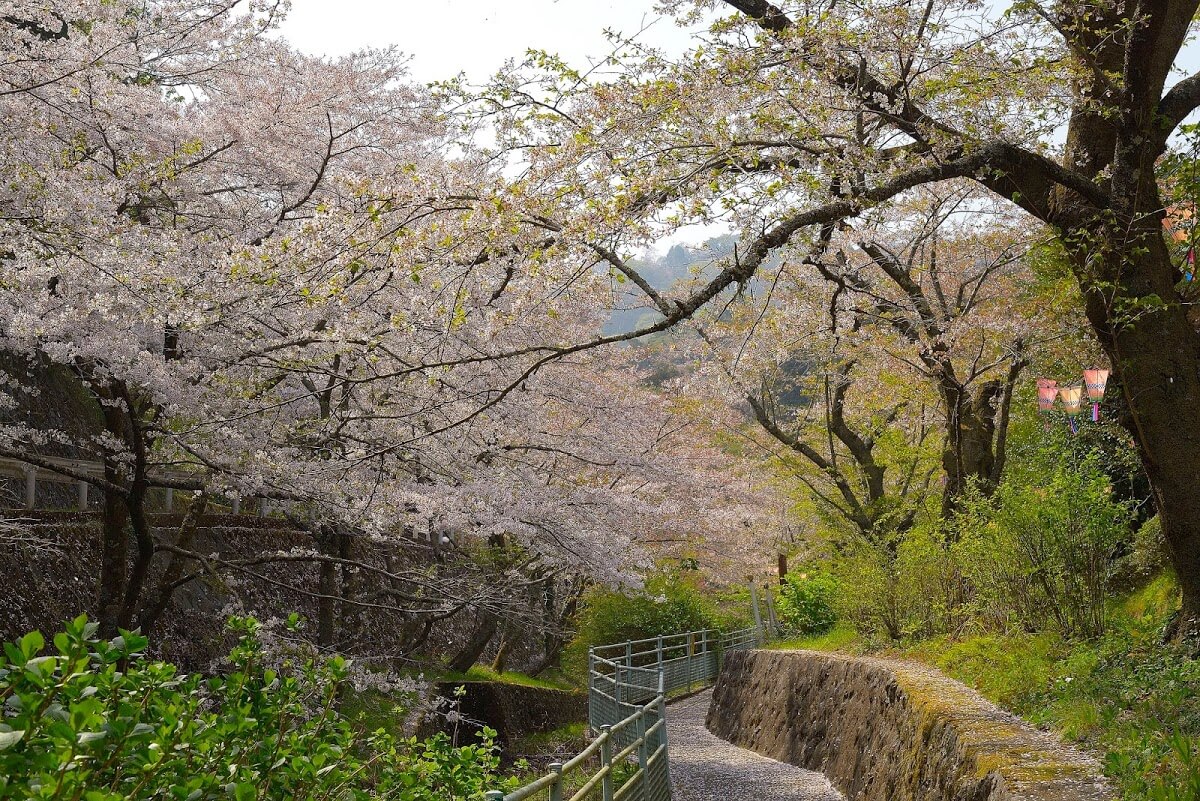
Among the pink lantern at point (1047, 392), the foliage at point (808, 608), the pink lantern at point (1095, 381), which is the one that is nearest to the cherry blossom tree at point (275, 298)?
the pink lantern at point (1047, 392)

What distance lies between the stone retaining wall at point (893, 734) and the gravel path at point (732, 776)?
0.76ft

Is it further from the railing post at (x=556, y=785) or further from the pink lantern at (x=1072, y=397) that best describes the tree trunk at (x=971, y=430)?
the railing post at (x=556, y=785)

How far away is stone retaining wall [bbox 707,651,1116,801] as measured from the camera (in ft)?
17.1

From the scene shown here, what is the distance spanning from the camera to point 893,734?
8672 millimetres

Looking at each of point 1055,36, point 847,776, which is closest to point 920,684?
point 847,776

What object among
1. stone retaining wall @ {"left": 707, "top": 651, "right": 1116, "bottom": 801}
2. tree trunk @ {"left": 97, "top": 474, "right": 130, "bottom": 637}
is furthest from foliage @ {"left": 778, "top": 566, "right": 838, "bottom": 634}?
tree trunk @ {"left": 97, "top": 474, "right": 130, "bottom": 637}

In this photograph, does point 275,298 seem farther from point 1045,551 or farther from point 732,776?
point 732,776

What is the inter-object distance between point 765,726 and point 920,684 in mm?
6649

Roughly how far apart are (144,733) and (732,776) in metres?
10.8

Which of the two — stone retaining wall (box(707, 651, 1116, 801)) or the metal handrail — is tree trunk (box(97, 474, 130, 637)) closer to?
the metal handrail

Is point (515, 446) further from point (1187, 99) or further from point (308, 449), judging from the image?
point (1187, 99)

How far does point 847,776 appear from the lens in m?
10.3

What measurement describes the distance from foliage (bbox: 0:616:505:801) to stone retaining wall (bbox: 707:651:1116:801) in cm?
337

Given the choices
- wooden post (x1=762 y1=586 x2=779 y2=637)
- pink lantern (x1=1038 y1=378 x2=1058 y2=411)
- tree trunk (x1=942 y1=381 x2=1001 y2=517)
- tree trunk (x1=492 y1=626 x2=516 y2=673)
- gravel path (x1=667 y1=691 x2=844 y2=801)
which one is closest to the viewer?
gravel path (x1=667 y1=691 x2=844 y2=801)
